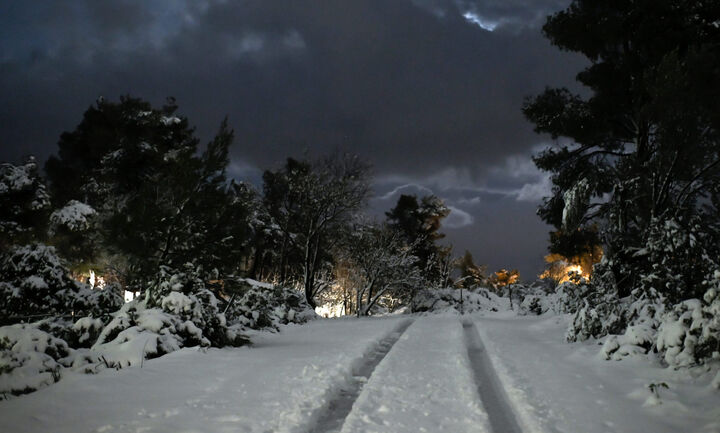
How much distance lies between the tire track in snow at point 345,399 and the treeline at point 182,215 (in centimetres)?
420

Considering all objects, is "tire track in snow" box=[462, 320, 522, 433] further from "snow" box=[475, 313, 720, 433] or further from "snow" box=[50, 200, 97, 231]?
"snow" box=[50, 200, 97, 231]

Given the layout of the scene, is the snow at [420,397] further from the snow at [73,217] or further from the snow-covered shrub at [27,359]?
the snow at [73,217]

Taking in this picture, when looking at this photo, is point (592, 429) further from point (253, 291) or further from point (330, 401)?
point (253, 291)

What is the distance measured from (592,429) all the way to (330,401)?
282 centimetres

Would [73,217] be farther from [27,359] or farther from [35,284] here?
[27,359]

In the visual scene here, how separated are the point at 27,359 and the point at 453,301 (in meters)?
24.0

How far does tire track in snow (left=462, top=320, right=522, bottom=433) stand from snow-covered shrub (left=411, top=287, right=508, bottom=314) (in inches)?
700

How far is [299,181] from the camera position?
66.3ft

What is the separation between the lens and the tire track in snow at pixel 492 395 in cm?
414

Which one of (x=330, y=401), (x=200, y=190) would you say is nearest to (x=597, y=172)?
(x=330, y=401)

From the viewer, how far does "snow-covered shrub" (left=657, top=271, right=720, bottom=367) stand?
16.3ft

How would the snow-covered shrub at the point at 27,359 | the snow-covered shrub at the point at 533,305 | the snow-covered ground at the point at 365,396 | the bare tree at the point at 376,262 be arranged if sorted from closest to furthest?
the snow-covered ground at the point at 365,396, the snow-covered shrub at the point at 27,359, the snow-covered shrub at the point at 533,305, the bare tree at the point at 376,262

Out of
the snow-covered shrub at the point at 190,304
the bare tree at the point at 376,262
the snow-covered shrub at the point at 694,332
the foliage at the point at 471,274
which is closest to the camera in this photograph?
the snow-covered shrub at the point at 694,332

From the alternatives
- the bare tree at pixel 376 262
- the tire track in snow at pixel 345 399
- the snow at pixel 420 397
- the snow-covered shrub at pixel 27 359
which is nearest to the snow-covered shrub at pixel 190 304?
the snow-covered shrub at pixel 27 359
